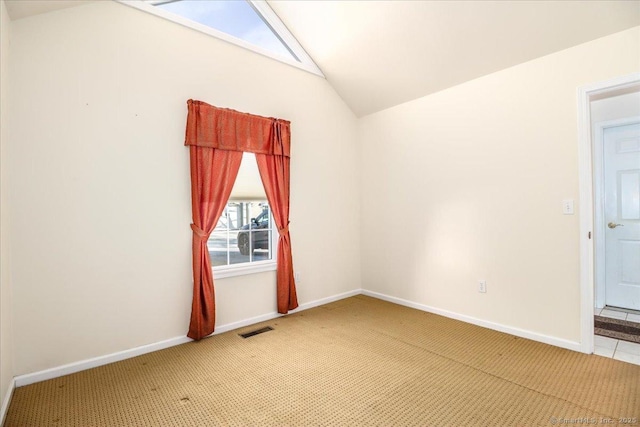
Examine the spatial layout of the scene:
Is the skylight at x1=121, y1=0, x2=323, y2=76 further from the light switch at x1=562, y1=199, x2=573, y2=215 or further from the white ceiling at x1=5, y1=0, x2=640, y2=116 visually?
the light switch at x1=562, y1=199, x2=573, y2=215

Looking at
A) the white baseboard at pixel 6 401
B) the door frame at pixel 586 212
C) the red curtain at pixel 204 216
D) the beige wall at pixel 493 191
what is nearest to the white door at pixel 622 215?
the door frame at pixel 586 212

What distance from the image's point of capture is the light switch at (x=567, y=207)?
2514 millimetres

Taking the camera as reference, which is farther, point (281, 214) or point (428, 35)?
point (281, 214)

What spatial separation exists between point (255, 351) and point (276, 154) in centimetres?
192

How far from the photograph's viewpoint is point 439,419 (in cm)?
174

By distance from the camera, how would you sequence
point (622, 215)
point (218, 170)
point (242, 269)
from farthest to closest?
1. point (622, 215)
2. point (242, 269)
3. point (218, 170)

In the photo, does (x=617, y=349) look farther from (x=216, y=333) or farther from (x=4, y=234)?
(x=4, y=234)

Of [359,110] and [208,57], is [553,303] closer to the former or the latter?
[359,110]

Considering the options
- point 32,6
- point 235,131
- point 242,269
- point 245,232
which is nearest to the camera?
point 32,6

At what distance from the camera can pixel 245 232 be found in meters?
3.39

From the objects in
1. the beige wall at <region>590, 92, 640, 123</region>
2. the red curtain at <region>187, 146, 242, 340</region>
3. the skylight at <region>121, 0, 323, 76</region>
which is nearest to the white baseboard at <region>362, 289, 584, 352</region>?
the red curtain at <region>187, 146, 242, 340</region>

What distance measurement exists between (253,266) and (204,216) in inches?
30.5

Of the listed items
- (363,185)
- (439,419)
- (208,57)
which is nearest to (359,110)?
(363,185)

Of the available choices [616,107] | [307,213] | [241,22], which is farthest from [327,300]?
[616,107]
